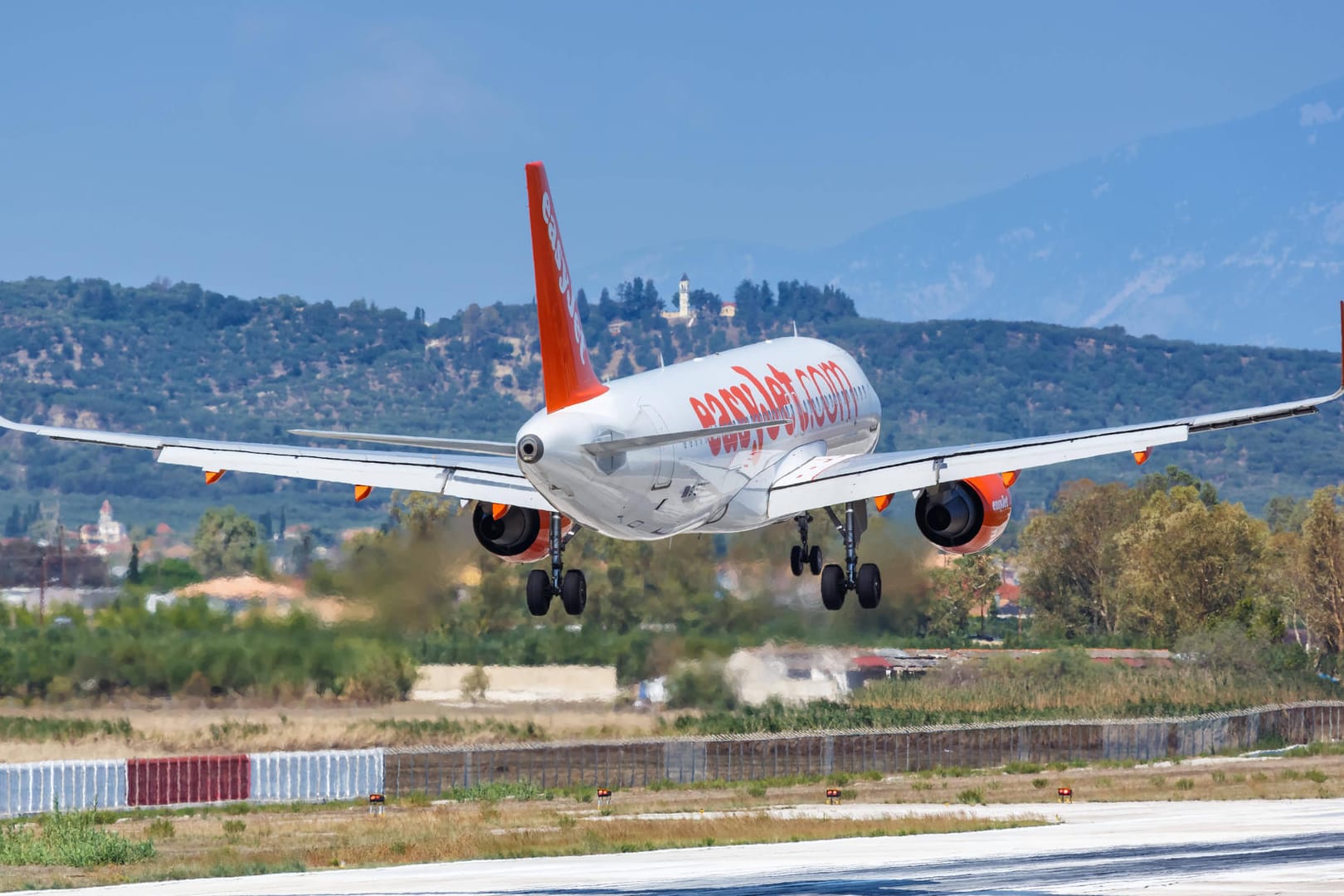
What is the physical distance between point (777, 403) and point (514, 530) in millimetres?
7302

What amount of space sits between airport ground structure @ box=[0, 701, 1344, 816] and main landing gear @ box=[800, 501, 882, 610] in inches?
1021

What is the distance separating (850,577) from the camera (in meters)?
47.5

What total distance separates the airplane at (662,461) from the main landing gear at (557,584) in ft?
0.16

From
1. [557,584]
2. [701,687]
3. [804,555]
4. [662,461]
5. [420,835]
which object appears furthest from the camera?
[701,687]

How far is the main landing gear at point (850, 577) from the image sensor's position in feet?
156

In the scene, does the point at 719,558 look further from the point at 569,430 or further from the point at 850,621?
the point at 569,430

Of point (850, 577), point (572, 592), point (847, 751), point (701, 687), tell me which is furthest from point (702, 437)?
point (847, 751)

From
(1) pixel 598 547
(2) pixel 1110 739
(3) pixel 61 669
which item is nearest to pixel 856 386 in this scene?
(1) pixel 598 547

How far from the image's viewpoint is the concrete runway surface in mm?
43469

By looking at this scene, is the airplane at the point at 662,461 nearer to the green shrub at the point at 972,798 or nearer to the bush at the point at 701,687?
the bush at the point at 701,687

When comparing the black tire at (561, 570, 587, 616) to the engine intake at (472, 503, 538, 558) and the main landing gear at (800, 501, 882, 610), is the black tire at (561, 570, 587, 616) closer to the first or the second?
the engine intake at (472, 503, 538, 558)

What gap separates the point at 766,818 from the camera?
6969 cm

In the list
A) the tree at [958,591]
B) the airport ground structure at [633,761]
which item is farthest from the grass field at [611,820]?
the tree at [958,591]

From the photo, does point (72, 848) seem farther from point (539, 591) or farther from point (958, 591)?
point (958, 591)
